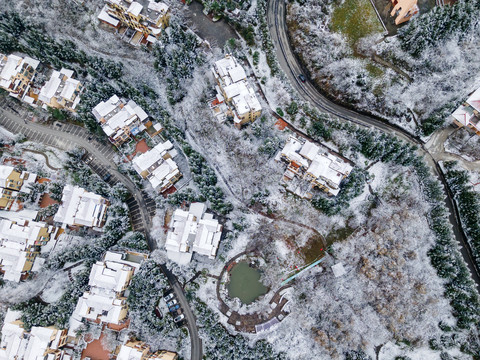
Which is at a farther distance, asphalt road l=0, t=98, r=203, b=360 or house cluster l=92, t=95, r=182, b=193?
asphalt road l=0, t=98, r=203, b=360

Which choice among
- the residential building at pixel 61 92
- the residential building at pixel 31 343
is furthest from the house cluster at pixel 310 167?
the residential building at pixel 31 343

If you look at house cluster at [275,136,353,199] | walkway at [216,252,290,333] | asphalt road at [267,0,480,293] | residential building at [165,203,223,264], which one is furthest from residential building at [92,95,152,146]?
walkway at [216,252,290,333]

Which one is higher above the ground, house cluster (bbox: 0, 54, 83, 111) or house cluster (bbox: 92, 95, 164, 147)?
house cluster (bbox: 92, 95, 164, 147)

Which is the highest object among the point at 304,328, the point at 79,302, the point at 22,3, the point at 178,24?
the point at 178,24

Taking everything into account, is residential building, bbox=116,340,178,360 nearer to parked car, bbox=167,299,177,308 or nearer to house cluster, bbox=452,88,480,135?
parked car, bbox=167,299,177,308

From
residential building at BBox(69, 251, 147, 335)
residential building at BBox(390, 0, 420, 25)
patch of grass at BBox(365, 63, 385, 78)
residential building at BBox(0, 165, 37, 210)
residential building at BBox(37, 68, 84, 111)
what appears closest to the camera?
residential building at BBox(69, 251, 147, 335)

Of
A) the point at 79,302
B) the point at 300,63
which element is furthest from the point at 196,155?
the point at 79,302

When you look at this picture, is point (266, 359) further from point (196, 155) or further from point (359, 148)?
point (359, 148)
